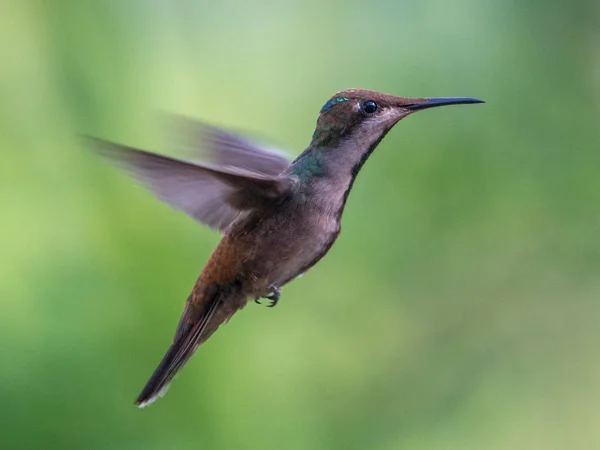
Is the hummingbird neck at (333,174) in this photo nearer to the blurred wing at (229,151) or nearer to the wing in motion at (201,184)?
the wing in motion at (201,184)

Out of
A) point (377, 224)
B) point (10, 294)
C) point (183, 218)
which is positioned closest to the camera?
point (10, 294)

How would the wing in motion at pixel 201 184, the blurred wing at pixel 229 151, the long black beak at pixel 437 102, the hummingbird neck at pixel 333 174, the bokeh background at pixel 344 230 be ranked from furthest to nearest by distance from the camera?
the bokeh background at pixel 344 230 → the blurred wing at pixel 229 151 → the hummingbird neck at pixel 333 174 → the long black beak at pixel 437 102 → the wing in motion at pixel 201 184

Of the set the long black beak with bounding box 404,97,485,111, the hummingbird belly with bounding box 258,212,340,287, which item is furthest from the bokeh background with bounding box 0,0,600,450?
the long black beak with bounding box 404,97,485,111

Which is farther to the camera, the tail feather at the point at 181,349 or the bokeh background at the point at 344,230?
the bokeh background at the point at 344,230

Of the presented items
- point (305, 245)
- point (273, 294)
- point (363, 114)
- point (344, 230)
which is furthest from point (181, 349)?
point (344, 230)

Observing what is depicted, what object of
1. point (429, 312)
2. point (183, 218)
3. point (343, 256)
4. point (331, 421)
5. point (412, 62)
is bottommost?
point (331, 421)

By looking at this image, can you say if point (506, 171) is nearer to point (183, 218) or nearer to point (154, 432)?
point (183, 218)

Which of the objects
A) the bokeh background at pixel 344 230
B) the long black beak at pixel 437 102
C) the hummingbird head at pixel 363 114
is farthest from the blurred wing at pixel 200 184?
the bokeh background at pixel 344 230

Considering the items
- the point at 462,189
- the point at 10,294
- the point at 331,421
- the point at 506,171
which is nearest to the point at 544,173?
the point at 506,171
